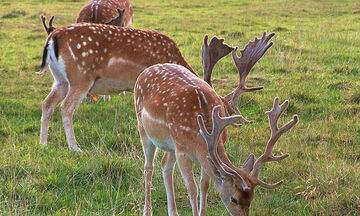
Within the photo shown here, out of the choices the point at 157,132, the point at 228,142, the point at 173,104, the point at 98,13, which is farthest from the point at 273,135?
the point at 98,13

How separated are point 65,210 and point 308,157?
2.45 meters

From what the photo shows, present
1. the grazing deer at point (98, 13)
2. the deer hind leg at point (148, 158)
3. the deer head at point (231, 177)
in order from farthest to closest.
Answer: the grazing deer at point (98, 13) → the deer hind leg at point (148, 158) → the deer head at point (231, 177)

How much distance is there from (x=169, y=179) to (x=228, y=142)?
1.56 m

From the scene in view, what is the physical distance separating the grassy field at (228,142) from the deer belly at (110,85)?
0.47 metres

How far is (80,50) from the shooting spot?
621 centimetres

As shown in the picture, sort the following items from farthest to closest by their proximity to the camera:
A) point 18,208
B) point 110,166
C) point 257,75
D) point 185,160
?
point 257,75 → point 110,166 → point 18,208 → point 185,160

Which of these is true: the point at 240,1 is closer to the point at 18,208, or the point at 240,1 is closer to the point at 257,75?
the point at 257,75

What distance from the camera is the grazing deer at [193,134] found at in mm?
3609

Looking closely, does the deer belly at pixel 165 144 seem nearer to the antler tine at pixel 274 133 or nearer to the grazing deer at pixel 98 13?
the antler tine at pixel 274 133

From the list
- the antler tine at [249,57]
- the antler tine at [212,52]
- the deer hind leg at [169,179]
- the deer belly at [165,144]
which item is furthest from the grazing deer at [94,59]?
the deer belly at [165,144]

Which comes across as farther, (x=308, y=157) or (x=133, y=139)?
(x=133, y=139)

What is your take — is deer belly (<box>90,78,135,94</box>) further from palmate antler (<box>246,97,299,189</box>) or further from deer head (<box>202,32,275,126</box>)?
palmate antler (<box>246,97,299,189</box>)

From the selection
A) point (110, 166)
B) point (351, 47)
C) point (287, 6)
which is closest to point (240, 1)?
point (287, 6)

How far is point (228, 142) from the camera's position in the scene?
6012mm
